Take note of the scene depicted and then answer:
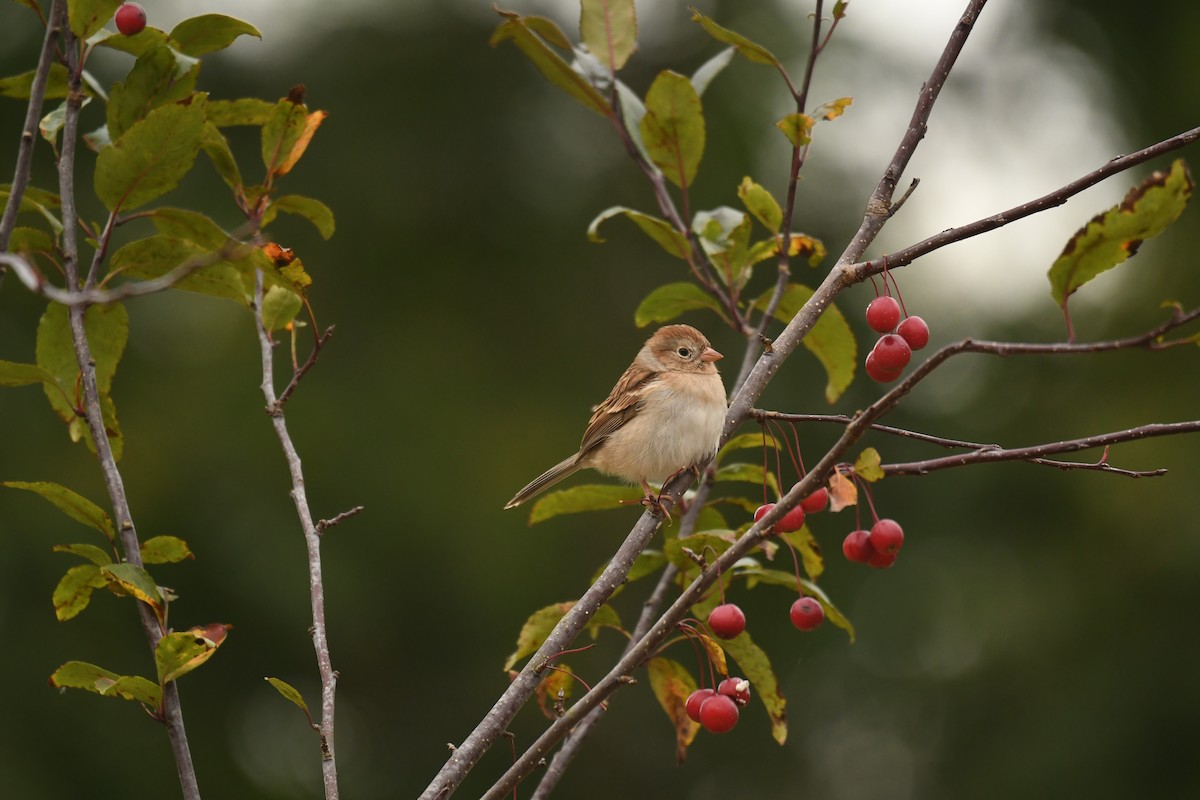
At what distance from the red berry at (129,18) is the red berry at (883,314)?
1.66m

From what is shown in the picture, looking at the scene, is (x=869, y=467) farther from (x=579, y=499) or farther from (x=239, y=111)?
(x=239, y=111)

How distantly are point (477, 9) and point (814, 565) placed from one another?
913cm

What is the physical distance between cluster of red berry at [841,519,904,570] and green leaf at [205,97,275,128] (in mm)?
1683

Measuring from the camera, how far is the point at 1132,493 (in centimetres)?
863

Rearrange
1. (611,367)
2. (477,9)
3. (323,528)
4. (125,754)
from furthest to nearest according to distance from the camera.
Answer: (477,9) → (611,367) → (125,754) → (323,528)

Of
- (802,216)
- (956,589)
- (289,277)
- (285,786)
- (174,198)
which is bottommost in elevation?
(285,786)

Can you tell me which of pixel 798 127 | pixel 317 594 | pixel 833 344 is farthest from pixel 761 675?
pixel 798 127

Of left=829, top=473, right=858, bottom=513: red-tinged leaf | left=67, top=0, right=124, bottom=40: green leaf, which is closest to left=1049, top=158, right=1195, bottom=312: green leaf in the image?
left=829, top=473, right=858, bottom=513: red-tinged leaf

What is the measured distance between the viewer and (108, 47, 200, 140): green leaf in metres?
2.65

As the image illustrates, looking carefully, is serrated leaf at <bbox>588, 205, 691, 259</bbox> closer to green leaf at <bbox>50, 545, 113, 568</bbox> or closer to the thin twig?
the thin twig

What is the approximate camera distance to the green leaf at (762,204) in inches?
127

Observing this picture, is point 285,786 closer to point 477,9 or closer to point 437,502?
point 437,502

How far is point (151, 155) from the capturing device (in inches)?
A: 97.3

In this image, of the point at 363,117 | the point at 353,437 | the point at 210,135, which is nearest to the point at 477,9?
the point at 363,117
